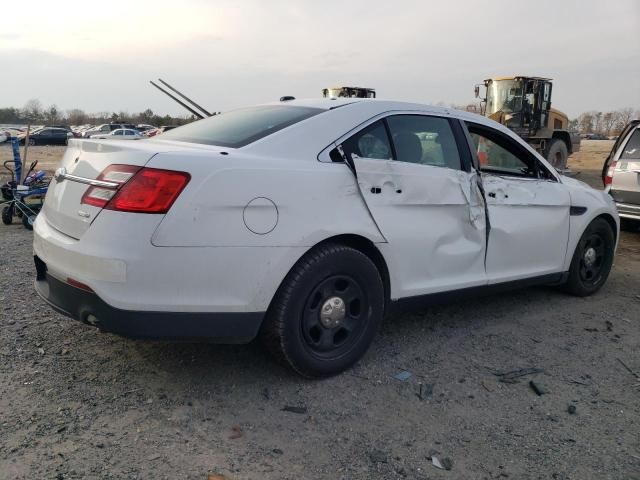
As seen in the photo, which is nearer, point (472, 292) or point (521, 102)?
point (472, 292)

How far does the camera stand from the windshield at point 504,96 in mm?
17219

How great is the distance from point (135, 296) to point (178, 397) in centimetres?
67

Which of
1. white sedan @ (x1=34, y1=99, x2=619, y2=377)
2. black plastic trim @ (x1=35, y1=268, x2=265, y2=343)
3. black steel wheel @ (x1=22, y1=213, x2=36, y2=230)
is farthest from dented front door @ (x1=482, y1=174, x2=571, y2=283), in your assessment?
black steel wheel @ (x1=22, y1=213, x2=36, y2=230)

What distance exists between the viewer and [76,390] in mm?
3021

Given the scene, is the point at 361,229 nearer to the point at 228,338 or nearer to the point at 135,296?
the point at 228,338

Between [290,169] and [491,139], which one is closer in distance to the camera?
[290,169]

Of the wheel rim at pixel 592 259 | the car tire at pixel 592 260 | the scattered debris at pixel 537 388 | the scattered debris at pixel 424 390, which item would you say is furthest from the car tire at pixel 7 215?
the scattered debris at pixel 537 388

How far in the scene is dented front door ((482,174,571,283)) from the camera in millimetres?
4117

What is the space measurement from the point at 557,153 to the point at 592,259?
14.9 metres

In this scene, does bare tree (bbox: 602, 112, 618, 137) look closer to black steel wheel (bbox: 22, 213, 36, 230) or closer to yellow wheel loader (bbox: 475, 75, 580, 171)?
yellow wheel loader (bbox: 475, 75, 580, 171)

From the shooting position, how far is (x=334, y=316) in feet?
10.6

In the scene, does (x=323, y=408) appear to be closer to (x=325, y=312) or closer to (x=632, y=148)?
Result: (x=325, y=312)

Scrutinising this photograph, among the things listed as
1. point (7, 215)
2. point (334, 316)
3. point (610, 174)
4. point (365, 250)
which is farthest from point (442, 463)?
point (7, 215)

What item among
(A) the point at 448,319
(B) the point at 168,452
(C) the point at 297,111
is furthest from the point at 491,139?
(B) the point at 168,452
